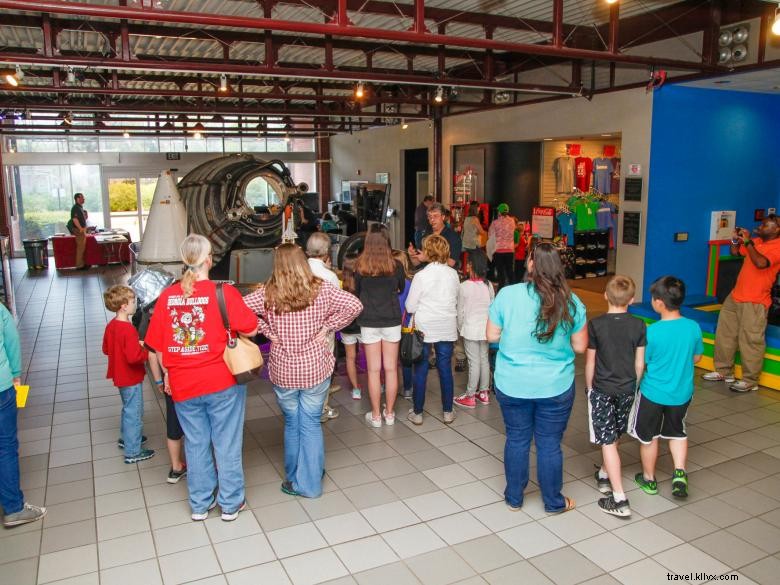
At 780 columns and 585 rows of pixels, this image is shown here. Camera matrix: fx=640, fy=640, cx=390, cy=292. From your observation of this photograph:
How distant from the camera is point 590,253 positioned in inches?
488

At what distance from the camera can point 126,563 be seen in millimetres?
3467

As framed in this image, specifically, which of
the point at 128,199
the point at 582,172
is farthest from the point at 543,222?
the point at 128,199

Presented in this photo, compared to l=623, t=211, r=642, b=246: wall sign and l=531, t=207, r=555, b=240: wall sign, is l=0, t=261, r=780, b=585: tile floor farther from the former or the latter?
l=531, t=207, r=555, b=240: wall sign

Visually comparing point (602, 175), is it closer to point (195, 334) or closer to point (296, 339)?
point (296, 339)

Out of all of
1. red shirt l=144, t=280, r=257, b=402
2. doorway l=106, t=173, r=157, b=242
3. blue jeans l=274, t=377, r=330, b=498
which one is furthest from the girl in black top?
doorway l=106, t=173, r=157, b=242

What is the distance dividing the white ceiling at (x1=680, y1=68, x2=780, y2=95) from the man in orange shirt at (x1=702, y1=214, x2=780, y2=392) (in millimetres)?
2592

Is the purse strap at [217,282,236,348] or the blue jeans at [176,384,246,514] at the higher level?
the purse strap at [217,282,236,348]

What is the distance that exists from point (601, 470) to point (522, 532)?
87 cm

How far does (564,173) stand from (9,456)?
35.3ft

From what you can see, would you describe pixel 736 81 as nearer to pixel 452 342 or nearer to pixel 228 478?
pixel 452 342

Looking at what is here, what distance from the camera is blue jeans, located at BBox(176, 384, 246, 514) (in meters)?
3.68

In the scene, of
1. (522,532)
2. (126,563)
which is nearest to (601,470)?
(522,532)

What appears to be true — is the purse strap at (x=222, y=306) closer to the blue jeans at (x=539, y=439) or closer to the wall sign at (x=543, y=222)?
the blue jeans at (x=539, y=439)

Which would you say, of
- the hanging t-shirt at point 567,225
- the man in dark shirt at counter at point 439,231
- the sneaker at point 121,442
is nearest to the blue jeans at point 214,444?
the sneaker at point 121,442
